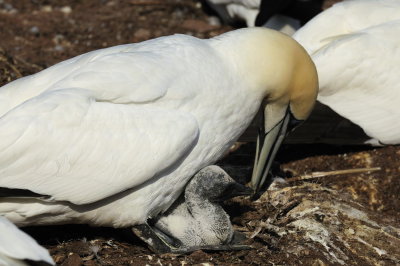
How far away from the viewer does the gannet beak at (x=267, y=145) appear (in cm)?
663

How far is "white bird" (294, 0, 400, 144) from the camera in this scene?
7609 millimetres

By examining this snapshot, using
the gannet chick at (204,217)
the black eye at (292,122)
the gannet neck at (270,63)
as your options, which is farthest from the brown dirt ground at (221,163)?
the gannet neck at (270,63)

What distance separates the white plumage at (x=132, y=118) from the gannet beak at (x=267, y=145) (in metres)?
0.29

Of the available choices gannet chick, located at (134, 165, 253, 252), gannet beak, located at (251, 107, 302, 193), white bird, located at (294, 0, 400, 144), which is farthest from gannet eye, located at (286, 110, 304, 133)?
white bird, located at (294, 0, 400, 144)

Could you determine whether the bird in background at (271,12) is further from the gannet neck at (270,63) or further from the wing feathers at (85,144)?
the wing feathers at (85,144)

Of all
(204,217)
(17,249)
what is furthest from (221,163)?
(17,249)

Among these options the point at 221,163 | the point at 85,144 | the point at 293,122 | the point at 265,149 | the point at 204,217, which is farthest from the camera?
the point at 221,163

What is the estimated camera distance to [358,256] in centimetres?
629

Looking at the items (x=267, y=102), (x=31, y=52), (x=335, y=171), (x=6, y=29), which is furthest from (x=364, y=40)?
(x=6, y=29)

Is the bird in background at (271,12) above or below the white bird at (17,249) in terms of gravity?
below

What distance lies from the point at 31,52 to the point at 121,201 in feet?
15.8

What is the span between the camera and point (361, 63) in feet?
25.1

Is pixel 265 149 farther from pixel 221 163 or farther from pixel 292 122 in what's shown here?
pixel 221 163

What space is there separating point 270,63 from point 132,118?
43.9 inches
